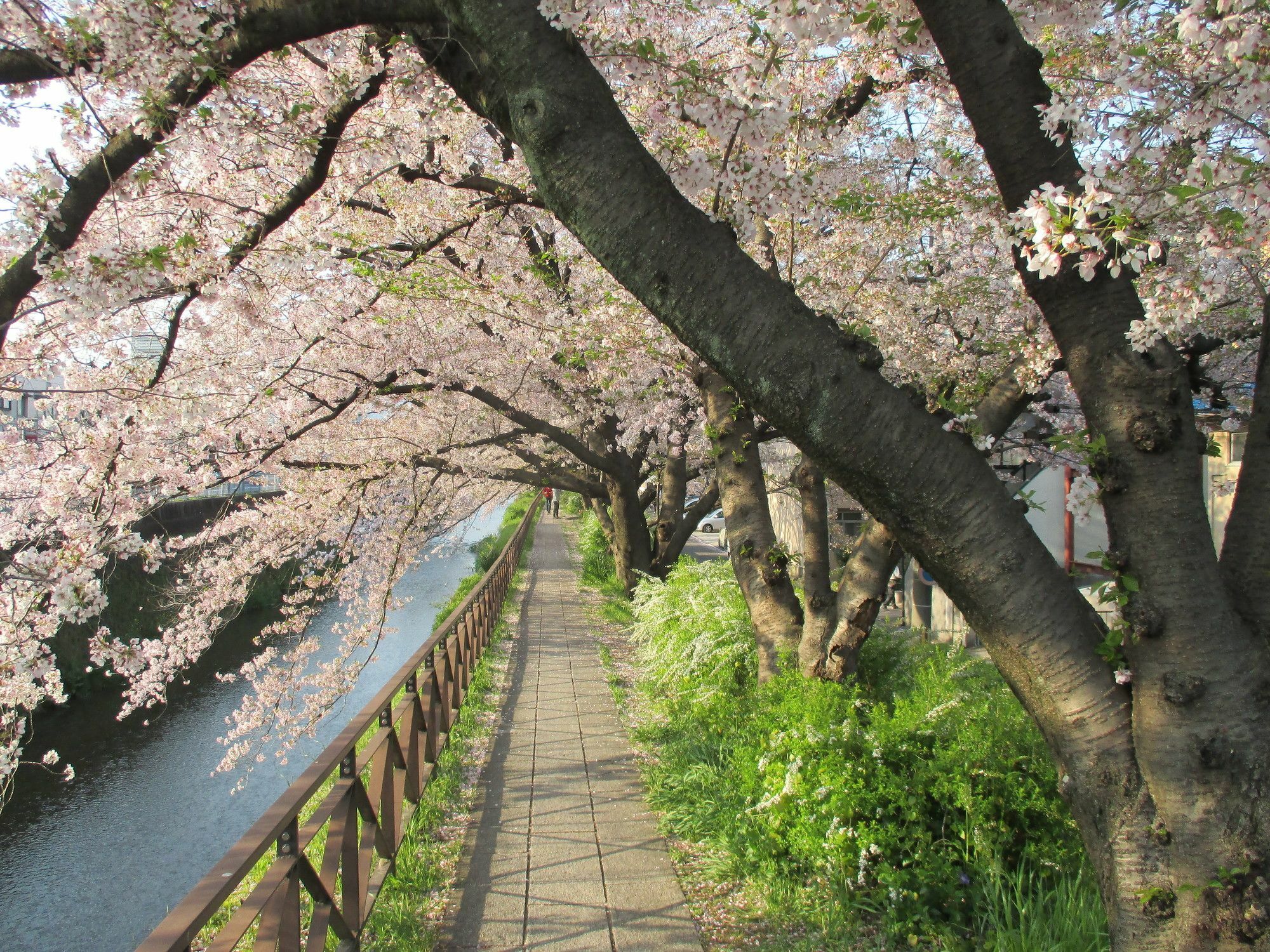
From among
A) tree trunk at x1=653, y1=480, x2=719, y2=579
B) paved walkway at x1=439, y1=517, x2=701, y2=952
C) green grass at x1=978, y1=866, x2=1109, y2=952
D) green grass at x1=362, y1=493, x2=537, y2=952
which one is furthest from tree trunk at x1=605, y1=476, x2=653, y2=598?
green grass at x1=978, y1=866, x2=1109, y2=952

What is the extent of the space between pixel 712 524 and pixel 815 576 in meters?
29.9

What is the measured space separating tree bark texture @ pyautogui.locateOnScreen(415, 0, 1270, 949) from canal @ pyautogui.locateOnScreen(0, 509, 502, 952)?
810 cm

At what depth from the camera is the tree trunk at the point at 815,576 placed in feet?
18.7

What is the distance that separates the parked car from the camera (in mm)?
35812

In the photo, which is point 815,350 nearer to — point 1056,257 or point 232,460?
point 1056,257

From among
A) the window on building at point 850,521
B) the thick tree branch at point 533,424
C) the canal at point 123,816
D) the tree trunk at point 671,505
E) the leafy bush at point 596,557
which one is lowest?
the canal at point 123,816

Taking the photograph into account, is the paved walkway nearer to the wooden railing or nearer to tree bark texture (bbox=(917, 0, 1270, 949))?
the wooden railing

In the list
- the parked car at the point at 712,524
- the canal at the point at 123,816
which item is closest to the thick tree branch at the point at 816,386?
the canal at the point at 123,816

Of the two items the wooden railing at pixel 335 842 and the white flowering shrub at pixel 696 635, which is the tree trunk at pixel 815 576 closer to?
the white flowering shrub at pixel 696 635

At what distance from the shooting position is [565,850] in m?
4.88

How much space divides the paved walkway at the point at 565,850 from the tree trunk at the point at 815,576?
1490 millimetres

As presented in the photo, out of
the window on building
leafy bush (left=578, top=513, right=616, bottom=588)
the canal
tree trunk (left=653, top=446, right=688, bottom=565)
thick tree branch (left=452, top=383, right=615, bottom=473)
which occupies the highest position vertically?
thick tree branch (left=452, top=383, right=615, bottom=473)

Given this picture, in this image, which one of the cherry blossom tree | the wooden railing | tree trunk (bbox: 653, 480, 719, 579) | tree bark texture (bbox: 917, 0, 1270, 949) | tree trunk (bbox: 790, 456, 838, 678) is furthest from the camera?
tree trunk (bbox: 653, 480, 719, 579)

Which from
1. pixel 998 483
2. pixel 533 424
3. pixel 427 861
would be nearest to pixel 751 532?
pixel 427 861
